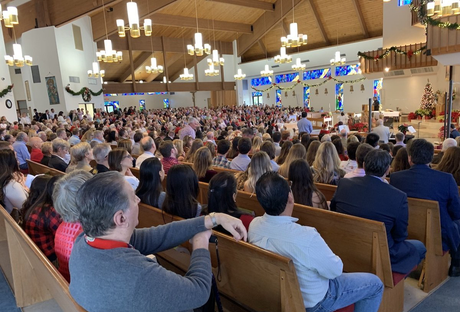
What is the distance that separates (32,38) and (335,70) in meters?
14.4

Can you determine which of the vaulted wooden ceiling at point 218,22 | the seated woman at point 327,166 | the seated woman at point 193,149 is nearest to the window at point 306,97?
the vaulted wooden ceiling at point 218,22

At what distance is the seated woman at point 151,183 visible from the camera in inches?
95.3

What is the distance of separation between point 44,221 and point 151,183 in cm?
77

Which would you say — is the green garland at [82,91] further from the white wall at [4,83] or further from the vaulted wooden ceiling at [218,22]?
the vaulted wooden ceiling at [218,22]

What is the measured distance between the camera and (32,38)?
1204 centimetres

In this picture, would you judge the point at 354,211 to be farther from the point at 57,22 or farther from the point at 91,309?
the point at 57,22

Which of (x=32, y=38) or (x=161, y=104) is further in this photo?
(x=161, y=104)

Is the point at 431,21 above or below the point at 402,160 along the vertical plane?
above

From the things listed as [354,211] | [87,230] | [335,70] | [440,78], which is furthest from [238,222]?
[335,70]

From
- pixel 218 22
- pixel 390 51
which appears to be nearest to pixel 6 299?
pixel 390 51

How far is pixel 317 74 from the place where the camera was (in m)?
18.8

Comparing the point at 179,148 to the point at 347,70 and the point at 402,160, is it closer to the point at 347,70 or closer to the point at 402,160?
the point at 402,160

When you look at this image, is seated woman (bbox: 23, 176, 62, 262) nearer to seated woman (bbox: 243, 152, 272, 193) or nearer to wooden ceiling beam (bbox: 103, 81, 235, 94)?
seated woman (bbox: 243, 152, 272, 193)

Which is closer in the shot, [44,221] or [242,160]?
[44,221]
